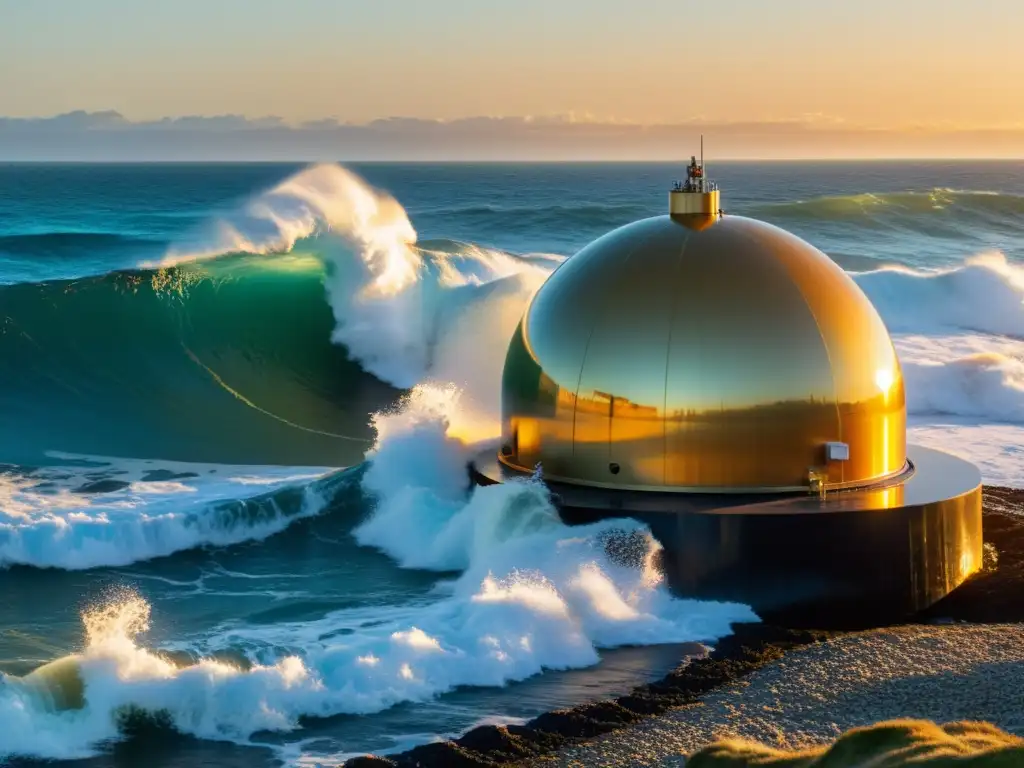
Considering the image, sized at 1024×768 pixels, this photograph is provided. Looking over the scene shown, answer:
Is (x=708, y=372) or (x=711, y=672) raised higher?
(x=708, y=372)

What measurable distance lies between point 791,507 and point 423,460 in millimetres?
4328

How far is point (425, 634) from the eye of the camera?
12516mm

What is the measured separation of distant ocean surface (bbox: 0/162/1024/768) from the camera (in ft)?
37.3

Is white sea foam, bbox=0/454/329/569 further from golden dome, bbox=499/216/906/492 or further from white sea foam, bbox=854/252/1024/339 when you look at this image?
white sea foam, bbox=854/252/1024/339

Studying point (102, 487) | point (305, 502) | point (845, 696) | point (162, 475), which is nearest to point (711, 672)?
point (845, 696)

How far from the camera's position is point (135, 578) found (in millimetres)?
14875

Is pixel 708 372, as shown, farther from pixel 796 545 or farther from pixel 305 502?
pixel 305 502

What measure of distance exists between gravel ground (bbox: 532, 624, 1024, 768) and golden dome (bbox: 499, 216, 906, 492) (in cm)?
188

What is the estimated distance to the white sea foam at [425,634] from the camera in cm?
1112

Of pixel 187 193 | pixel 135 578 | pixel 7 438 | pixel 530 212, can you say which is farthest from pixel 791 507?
pixel 187 193

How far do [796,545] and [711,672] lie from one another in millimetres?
1790

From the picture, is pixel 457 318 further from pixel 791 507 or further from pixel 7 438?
pixel 791 507

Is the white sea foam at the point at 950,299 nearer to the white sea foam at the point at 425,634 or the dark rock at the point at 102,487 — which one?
the dark rock at the point at 102,487

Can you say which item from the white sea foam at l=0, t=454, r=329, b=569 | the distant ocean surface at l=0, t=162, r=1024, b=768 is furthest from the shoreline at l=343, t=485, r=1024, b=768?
the white sea foam at l=0, t=454, r=329, b=569
